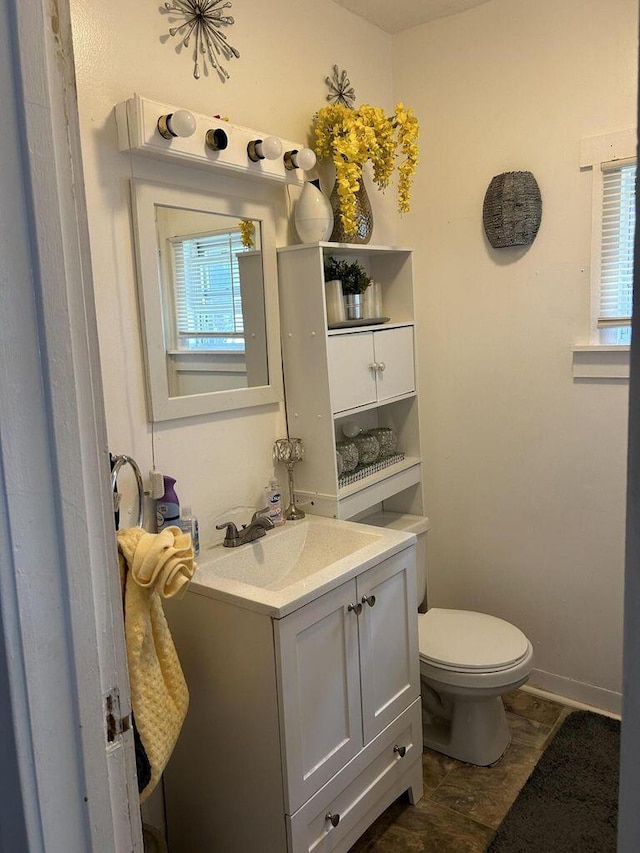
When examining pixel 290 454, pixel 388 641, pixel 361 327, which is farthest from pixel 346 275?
pixel 388 641

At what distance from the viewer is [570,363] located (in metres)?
2.35

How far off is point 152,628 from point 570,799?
1424mm

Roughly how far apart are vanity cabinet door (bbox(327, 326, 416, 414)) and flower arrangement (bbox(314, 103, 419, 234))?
0.36 metres

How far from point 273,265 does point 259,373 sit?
34 cm

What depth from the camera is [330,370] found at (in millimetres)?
2090

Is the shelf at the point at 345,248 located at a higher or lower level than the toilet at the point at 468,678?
higher

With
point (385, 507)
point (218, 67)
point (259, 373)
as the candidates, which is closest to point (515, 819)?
point (385, 507)

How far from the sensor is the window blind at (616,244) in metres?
2.18

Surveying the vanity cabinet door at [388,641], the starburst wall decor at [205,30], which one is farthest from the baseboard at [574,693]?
the starburst wall decor at [205,30]

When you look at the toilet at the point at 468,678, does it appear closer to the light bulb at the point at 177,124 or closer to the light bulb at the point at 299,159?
the light bulb at the point at 299,159

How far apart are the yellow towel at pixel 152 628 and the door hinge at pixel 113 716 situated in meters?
0.50

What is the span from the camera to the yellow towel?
133 cm

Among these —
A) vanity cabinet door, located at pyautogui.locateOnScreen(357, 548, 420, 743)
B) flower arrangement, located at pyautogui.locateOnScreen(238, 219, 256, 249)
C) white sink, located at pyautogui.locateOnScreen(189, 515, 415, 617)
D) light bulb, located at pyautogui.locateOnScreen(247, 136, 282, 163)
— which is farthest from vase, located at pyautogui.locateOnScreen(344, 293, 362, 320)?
vanity cabinet door, located at pyautogui.locateOnScreen(357, 548, 420, 743)

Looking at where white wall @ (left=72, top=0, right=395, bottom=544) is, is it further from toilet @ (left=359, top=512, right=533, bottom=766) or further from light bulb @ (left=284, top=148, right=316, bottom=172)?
toilet @ (left=359, top=512, right=533, bottom=766)
